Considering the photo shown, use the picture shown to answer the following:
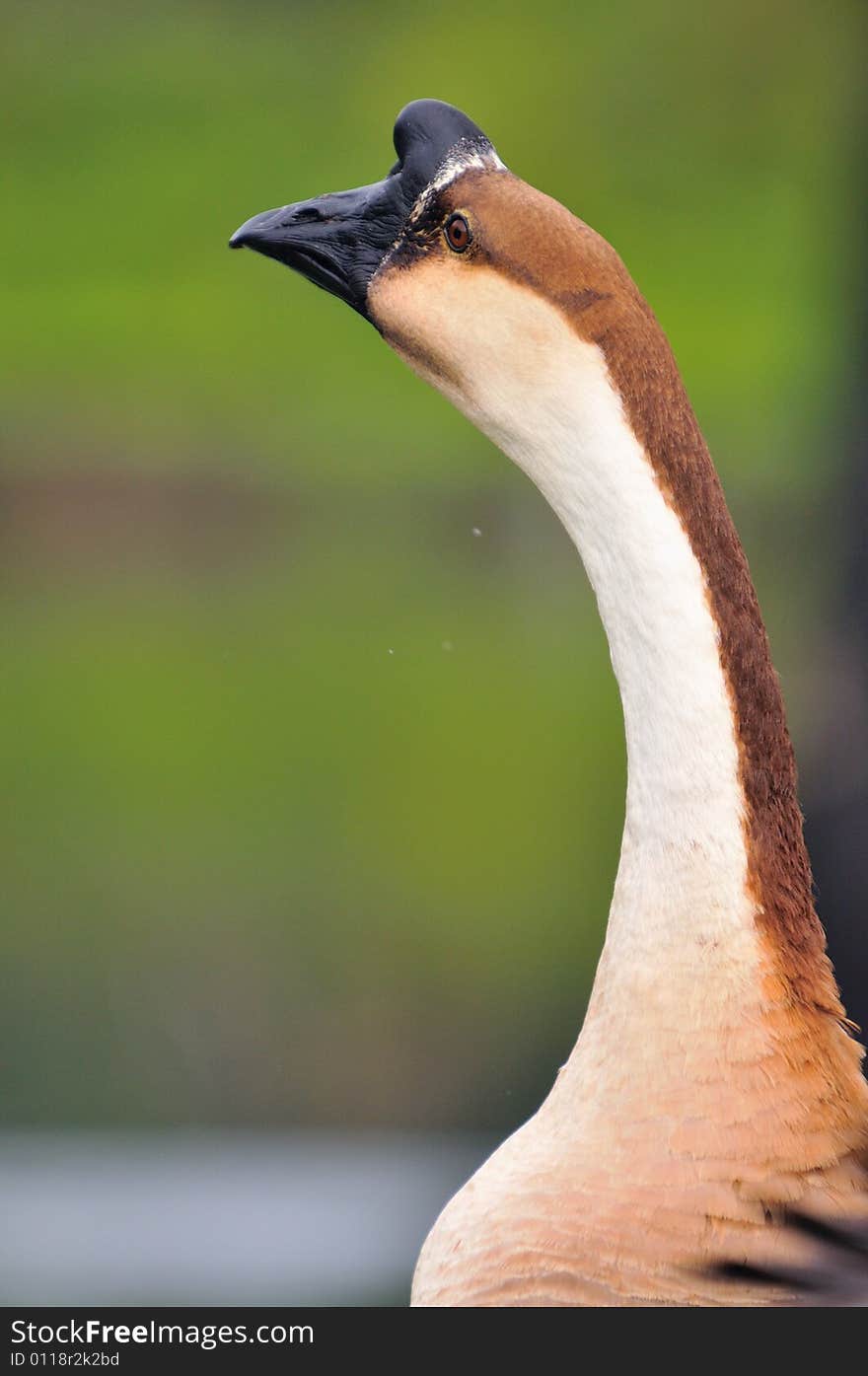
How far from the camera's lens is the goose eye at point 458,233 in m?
2.02


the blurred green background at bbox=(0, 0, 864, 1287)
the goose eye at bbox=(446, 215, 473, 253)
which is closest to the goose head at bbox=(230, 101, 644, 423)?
the goose eye at bbox=(446, 215, 473, 253)

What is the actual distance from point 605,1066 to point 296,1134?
3.26 metres

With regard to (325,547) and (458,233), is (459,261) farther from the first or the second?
(325,547)

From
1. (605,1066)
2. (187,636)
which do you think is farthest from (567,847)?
(605,1066)

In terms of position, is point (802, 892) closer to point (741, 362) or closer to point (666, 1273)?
point (666, 1273)

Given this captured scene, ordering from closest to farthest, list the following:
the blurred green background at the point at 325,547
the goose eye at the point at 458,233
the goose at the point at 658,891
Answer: the goose at the point at 658,891 < the goose eye at the point at 458,233 < the blurred green background at the point at 325,547

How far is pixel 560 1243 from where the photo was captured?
187cm

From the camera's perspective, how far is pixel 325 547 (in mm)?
13367

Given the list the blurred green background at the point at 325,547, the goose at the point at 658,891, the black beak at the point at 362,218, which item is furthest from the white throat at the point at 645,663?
the blurred green background at the point at 325,547

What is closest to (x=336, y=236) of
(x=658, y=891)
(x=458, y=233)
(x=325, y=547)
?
(x=458, y=233)

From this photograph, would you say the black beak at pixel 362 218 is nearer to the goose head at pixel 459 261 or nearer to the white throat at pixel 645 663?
the goose head at pixel 459 261

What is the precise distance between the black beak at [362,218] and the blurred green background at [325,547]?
2.93 metres

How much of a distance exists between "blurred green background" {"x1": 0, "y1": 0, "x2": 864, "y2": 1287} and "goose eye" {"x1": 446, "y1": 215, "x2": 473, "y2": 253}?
9.77 feet

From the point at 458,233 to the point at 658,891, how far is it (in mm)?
831
